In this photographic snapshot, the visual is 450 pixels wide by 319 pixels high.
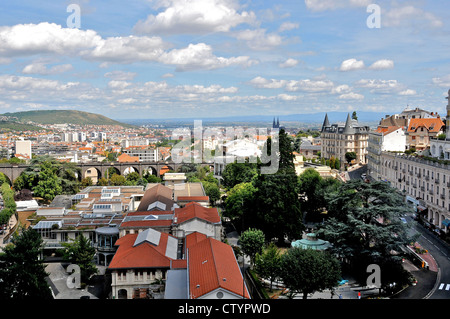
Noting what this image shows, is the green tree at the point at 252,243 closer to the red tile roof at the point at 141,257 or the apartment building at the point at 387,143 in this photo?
the red tile roof at the point at 141,257

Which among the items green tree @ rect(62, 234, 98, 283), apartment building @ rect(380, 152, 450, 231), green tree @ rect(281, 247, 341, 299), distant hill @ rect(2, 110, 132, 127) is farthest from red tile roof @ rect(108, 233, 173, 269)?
distant hill @ rect(2, 110, 132, 127)

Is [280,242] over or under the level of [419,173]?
under

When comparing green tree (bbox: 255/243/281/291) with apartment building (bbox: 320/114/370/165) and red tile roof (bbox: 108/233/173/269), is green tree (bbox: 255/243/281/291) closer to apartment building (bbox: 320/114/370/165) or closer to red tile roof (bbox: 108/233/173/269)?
red tile roof (bbox: 108/233/173/269)

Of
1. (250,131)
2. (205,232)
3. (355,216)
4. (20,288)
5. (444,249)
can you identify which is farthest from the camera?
(250,131)

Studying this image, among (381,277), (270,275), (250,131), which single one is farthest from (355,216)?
(250,131)

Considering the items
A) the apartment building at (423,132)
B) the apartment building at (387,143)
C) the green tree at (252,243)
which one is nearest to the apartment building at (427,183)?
the apartment building at (387,143)
